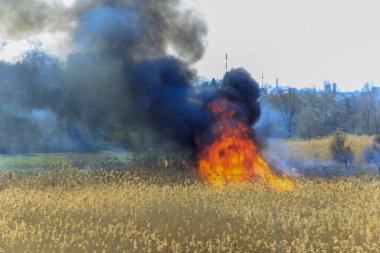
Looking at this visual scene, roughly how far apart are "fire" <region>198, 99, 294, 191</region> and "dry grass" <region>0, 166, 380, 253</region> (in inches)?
108

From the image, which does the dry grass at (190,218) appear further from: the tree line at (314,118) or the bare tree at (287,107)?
the bare tree at (287,107)

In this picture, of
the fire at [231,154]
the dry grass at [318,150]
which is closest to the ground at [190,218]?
the fire at [231,154]

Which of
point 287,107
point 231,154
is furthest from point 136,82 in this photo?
point 287,107

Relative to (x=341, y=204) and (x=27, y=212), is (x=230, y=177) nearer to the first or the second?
(x=341, y=204)

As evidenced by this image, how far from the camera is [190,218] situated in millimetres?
13281

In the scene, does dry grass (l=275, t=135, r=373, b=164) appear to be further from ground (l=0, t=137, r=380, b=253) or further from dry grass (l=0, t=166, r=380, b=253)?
dry grass (l=0, t=166, r=380, b=253)

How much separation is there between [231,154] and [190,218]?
986cm

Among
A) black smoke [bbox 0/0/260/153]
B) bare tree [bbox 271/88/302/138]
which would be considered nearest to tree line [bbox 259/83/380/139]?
bare tree [bbox 271/88/302/138]

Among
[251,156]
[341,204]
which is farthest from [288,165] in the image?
[341,204]

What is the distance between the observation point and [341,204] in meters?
15.1

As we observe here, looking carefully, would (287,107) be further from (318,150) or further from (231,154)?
(231,154)

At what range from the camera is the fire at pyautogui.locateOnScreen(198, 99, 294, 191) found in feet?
71.8

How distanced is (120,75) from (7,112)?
23543 millimetres

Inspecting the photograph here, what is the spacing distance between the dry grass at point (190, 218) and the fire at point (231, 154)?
2.75 metres
